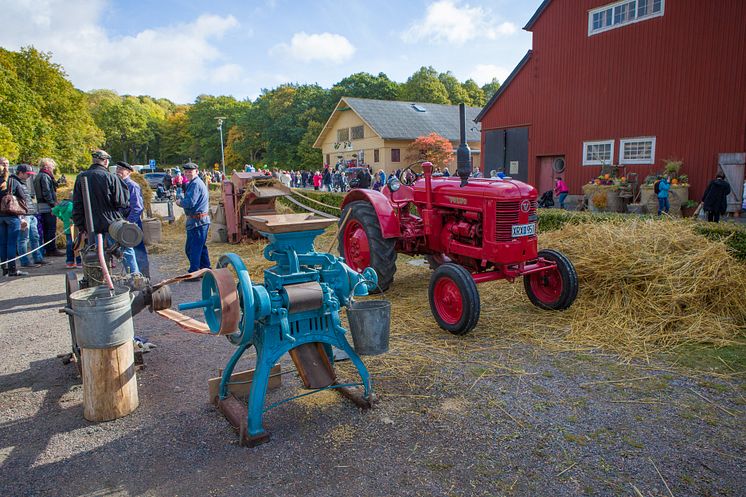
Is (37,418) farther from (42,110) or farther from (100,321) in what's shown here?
(42,110)

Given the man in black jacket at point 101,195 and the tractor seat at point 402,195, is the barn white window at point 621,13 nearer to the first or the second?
the tractor seat at point 402,195

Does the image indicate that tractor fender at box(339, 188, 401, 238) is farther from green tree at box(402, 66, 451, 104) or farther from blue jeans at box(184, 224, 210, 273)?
green tree at box(402, 66, 451, 104)

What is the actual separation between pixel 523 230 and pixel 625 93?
12104mm

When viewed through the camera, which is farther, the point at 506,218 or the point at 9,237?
the point at 9,237

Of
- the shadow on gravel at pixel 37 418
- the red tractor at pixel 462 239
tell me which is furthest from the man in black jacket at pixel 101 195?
the red tractor at pixel 462 239

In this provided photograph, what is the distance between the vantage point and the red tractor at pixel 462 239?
495 cm

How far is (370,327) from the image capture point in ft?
10.4

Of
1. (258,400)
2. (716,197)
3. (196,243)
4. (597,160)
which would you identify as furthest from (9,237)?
(597,160)

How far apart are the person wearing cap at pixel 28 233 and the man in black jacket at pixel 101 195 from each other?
143 inches

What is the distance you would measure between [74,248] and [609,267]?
781cm

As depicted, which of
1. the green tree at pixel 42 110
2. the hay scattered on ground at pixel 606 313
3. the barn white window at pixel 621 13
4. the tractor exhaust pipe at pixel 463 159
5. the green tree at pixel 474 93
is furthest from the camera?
the green tree at pixel 474 93

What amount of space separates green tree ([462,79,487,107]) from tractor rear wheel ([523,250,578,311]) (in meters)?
52.0

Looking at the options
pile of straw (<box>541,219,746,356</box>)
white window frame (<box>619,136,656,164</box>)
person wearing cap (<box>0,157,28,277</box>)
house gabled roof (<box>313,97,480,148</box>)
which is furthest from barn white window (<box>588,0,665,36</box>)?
house gabled roof (<box>313,97,480,148</box>)

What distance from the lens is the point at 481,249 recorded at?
207 inches
